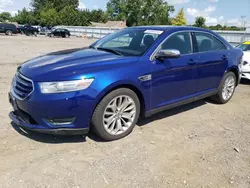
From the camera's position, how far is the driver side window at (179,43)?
13.8 ft

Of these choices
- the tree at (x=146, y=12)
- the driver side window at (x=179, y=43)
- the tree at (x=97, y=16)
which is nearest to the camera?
the driver side window at (x=179, y=43)

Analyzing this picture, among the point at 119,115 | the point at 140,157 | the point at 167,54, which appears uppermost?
the point at 167,54

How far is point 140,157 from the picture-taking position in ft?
11.0

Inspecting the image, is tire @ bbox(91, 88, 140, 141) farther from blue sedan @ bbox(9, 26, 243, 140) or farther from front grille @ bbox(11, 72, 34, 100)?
front grille @ bbox(11, 72, 34, 100)

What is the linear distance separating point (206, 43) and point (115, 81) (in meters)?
2.45

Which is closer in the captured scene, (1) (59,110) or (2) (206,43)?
(1) (59,110)

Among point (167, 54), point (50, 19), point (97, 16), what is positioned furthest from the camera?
point (97, 16)

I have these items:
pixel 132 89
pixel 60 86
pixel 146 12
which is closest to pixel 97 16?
pixel 146 12

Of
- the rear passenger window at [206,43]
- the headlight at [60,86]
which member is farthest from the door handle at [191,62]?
→ the headlight at [60,86]

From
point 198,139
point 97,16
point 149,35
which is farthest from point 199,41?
point 97,16

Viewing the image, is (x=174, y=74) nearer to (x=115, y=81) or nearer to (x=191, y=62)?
(x=191, y=62)

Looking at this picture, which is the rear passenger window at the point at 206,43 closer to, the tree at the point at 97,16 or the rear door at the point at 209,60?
the rear door at the point at 209,60

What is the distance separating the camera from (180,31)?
4473 millimetres

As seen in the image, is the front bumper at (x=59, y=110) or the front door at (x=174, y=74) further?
the front door at (x=174, y=74)
